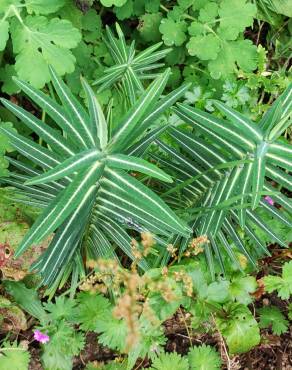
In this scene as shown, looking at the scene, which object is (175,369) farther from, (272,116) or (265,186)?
(272,116)

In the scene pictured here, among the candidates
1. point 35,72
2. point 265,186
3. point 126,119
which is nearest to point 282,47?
point 265,186

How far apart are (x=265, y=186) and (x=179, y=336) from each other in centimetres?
101

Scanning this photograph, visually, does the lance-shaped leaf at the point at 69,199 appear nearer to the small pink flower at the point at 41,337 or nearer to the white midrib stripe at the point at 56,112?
the white midrib stripe at the point at 56,112

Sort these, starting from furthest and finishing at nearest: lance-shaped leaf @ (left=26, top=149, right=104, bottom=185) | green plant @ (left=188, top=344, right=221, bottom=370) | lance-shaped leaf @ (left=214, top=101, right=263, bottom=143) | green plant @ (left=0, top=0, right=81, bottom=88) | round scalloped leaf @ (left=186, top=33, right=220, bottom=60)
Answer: round scalloped leaf @ (left=186, top=33, right=220, bottom=60), green plant @ (left=188, top=344, right=221, bottom=370), green plant @ (left=0, top=0, right=81, bottom=88), lance-shaped leaf @ (left=214, top=101, right=263, bottom=143), lance-shaped leaf @ (left=26, top=149, right=104, bottom=185)

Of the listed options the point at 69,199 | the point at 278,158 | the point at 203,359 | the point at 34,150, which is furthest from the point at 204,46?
the point at 203,359

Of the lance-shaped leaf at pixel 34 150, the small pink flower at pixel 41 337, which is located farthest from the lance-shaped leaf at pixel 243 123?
the small pink flower at pixel 41 337

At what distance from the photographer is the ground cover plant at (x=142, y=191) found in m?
1.83

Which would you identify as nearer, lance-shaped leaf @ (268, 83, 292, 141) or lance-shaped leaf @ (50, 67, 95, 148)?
lance-shaped leaf @ (50, 67, 95, 148)

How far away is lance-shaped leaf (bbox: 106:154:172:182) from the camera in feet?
5.34

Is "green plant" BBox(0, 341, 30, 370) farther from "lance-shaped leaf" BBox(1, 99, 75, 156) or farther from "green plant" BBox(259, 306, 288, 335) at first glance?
"green plant" BBox(259, 306, 288, 335)

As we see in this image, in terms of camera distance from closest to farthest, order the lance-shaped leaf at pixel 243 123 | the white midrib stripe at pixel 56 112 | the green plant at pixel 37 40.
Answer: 1. the white midrib stripe at pixel 56 112
2. the lance-shaped leaf at pixel 243 123
3. the green plant at pixel 37 40

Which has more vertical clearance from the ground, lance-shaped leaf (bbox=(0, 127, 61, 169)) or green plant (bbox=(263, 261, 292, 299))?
lance-shaped leaf (bbox=(0, 127, 61, 169))

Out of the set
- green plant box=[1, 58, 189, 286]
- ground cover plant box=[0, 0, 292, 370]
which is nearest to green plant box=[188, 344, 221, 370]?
ground cover plant box=[0, 0, 292, 370]

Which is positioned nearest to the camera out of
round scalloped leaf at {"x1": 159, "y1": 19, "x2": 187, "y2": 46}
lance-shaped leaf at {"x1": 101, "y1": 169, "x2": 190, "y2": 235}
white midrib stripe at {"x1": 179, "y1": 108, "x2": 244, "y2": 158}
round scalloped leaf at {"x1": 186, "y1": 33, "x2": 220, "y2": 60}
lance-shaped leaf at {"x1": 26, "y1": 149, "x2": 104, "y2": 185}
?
lance-shaped leaf at {"x1": 26, "y1": 149, "x2": 104, "y2": 185}
